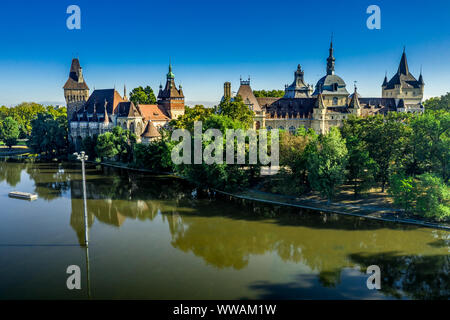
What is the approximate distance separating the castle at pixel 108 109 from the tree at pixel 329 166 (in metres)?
34.8

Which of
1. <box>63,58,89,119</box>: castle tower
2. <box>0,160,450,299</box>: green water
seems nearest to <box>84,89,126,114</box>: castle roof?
<box>63,58,89,119</box>: castle tower

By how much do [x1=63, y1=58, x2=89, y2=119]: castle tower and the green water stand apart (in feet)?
156

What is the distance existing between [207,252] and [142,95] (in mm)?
72154

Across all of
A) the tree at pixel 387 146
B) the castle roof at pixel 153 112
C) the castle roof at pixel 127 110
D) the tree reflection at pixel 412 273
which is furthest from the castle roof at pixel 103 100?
the tree reflection at pixel 412 273

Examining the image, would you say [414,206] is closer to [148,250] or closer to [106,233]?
[148,250]

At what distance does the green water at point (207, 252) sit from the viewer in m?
19.1

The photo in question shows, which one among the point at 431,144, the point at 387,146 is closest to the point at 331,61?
the point at 387,146

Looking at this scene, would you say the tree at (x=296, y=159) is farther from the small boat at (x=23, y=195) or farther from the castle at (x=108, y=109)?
the castle at (x=108, y=109)

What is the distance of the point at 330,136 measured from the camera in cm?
3312

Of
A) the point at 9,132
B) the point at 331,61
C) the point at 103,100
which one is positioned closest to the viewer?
the point at 331,61

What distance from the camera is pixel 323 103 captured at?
62406 mm

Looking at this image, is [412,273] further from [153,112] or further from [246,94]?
[153,112]
